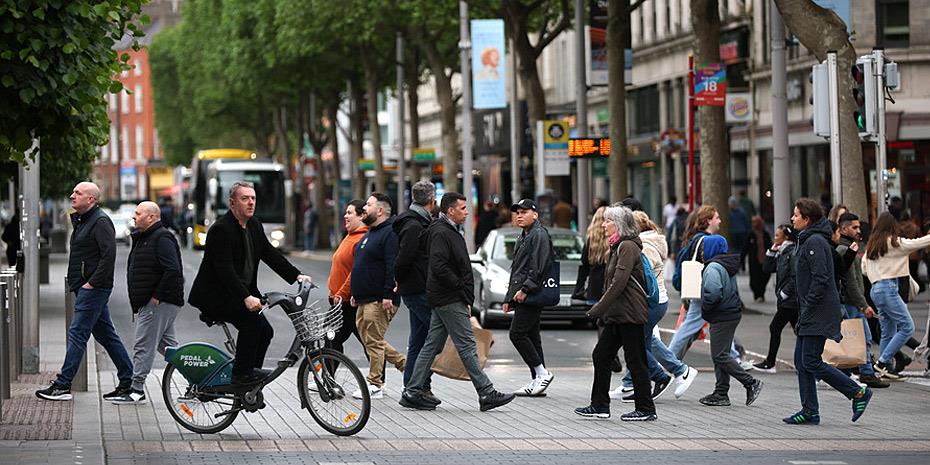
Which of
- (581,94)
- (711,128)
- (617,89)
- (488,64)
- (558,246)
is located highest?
(488,64)

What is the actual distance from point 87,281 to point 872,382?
22.9 feet

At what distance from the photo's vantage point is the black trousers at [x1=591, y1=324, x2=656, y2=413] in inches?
535

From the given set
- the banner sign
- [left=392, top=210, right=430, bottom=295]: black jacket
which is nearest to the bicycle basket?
[left=392, top=210, right=430, bottom=295]: black jacket

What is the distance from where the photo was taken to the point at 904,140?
3978cm

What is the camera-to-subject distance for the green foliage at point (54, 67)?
11.2m

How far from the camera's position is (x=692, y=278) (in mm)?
15930

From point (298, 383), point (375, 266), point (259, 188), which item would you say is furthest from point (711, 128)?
point (259, 188)

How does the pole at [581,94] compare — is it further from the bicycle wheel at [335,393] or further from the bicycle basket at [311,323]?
the bicycle basket at [311,323]

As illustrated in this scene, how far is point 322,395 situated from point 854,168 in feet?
36.2

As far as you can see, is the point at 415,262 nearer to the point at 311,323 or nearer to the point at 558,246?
the point at 311,323

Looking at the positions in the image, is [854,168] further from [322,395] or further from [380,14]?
[380,14]

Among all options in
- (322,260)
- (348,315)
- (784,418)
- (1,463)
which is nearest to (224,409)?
(1,463)

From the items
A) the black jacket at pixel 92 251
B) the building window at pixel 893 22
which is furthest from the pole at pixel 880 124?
the building window at pixel 893 22

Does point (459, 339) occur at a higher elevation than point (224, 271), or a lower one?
lower
